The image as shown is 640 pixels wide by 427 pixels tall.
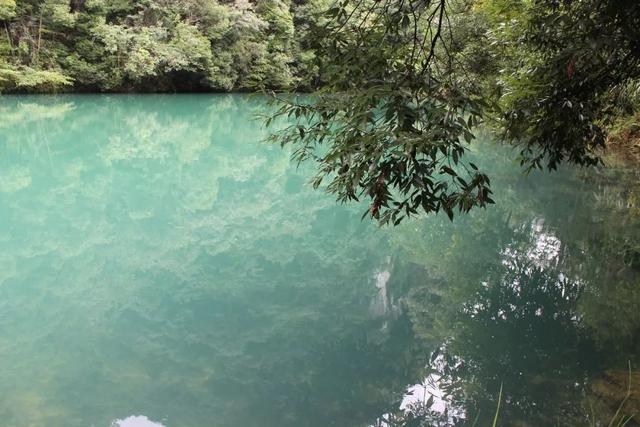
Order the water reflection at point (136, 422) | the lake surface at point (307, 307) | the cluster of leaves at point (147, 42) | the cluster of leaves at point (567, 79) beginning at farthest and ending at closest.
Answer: the cluster of leaves at point (147, 42) < the lake surface at point (307, 307) < the water reflection at point (136, 422) < the cluster of leaves at point (567, 79)

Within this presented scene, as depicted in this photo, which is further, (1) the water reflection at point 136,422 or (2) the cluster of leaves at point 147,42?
(2) the cluster of leaves at point 147,42

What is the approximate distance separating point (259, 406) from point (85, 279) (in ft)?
10.6

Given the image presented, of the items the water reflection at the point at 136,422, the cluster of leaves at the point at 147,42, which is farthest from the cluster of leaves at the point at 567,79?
the cluster of leaves at the point at 147,42

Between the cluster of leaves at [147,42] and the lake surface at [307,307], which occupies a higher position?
the cluster of leaves at [147,42]

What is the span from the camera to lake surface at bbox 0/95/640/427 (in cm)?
377

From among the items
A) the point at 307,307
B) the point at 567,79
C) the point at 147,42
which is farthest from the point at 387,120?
the point at 147,42

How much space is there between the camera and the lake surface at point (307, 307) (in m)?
3.77

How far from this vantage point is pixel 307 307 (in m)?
5.45

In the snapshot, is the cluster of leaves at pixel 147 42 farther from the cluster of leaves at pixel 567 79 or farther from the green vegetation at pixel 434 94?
the cluster of leaves at pixel 567 79

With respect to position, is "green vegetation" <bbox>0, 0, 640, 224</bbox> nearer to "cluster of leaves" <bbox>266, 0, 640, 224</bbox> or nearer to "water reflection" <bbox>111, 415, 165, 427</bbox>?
"cluster of leaves" <bbox>266, 0, 640, 224</bbox>

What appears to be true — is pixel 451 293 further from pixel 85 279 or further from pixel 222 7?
pixel 222 7

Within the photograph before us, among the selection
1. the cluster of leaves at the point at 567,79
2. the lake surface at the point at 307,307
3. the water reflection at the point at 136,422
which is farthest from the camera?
the lake surface at the point at 307,307

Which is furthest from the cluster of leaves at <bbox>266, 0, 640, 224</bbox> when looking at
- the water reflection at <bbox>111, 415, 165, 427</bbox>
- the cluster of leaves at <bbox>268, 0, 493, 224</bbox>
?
the water reflection at <bbox>111, 415, 165, 427</bbox>

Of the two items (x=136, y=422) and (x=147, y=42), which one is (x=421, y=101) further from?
(x=147, y=42)
